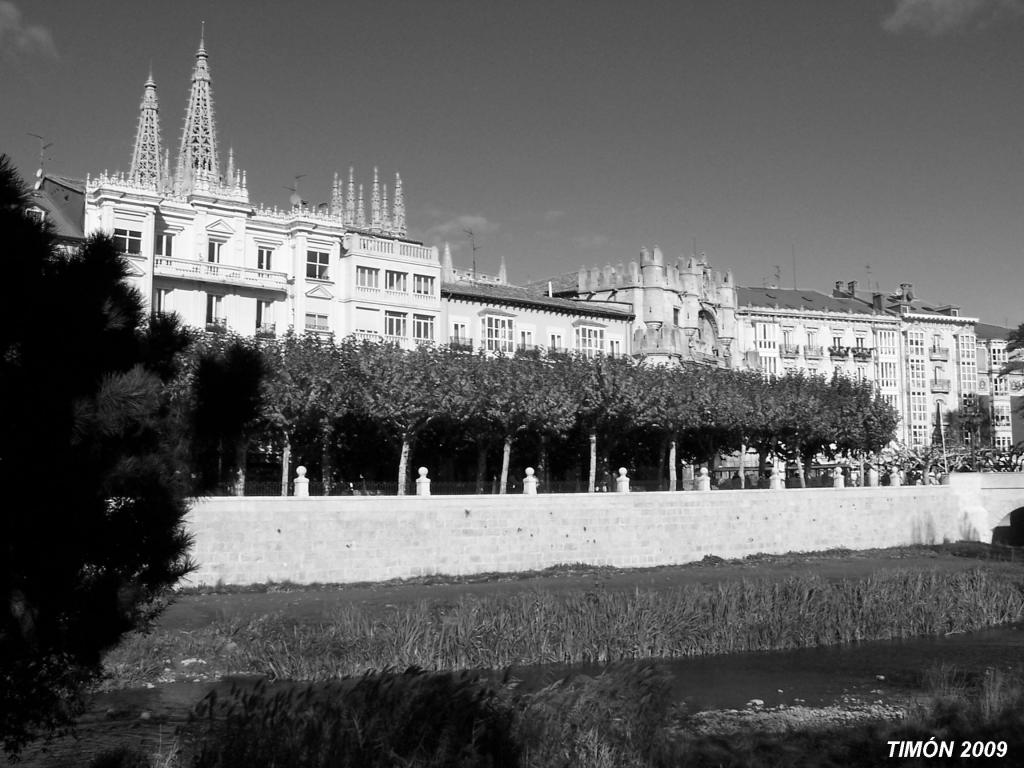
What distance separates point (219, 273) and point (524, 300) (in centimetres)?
2198

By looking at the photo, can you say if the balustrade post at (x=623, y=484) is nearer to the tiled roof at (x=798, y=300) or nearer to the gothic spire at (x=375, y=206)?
the gothic spire at (x=375, y=206)

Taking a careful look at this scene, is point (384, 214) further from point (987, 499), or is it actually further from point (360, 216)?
point (987, 499)

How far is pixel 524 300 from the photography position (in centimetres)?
7144

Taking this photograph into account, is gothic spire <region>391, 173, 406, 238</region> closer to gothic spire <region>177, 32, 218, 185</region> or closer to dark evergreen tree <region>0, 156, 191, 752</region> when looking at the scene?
gothic spire <region>177, 32, 218, 185</region>

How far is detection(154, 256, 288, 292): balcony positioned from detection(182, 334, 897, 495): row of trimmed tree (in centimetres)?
632

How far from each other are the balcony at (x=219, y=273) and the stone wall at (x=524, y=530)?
18780mm

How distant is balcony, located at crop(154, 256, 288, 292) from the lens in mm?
54344

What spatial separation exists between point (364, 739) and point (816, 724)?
35.7 ft

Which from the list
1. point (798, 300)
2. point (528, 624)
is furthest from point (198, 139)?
point (798, 300)

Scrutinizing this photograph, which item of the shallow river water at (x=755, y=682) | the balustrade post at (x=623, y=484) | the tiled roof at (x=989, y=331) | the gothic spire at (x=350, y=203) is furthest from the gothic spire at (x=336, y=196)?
the tiled roof at (x=989, y=331)

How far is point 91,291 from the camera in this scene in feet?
31.2

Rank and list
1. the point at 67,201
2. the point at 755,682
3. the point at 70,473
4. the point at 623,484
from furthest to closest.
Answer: the point at 67,201 → the point at 623,484 → the point at 755,682 → the point at 70,473

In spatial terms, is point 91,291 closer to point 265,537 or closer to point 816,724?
point 816,724

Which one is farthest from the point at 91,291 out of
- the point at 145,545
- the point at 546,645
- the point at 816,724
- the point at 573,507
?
the point at 573,507
